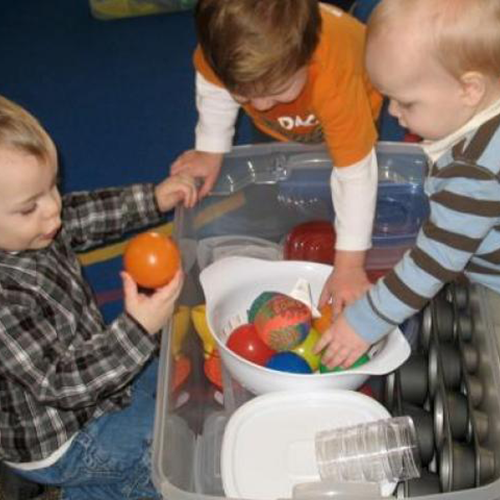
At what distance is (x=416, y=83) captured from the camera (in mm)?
837

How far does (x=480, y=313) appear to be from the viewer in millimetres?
1001

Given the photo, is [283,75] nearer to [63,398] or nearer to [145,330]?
[145,330]

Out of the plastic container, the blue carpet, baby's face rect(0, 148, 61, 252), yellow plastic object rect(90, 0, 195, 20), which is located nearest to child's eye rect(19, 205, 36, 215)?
baby's face rect(0, 148, 61, 252)

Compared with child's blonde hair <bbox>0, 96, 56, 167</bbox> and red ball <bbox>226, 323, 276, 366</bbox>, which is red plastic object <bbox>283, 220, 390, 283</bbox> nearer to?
red ball <bbox>226, 323, 276, 366</bbox>

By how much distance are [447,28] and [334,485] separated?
0.49 m

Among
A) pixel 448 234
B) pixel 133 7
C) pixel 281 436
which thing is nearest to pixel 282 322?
pixel 281 436

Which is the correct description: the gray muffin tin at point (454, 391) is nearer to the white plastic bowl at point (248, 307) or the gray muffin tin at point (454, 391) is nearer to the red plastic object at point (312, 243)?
the white plastic bowl at point (248, 307)

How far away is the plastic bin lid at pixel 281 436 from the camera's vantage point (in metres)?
0.85

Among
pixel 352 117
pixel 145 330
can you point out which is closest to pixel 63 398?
pixel 145 330

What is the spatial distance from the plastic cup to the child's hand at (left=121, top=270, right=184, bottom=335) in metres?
0.24

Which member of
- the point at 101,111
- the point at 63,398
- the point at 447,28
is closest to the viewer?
the point at 447,28

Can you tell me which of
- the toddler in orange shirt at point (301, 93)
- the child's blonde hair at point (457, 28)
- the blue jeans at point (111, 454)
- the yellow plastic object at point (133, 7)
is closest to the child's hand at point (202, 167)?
the toddler in orange shirt at point (301, 93)

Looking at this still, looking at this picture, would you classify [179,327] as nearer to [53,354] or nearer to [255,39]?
[53,354]

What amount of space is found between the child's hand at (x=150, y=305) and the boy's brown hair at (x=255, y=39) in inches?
10.8
